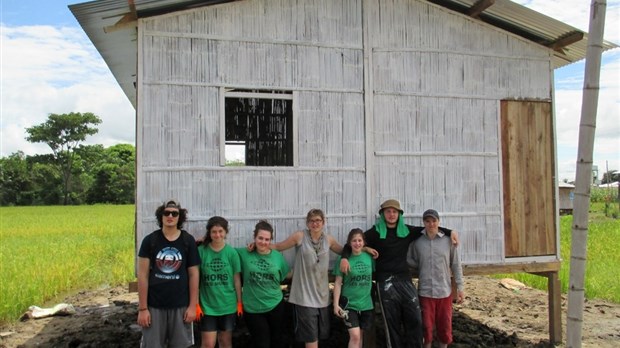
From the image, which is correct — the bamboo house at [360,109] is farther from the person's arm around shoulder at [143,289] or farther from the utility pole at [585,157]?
the utility pole at [585,157]

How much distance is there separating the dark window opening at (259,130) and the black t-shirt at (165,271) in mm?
2910

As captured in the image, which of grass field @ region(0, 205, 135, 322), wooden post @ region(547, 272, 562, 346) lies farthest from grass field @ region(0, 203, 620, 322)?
wooden post @ region(547, 272, 562, 346)

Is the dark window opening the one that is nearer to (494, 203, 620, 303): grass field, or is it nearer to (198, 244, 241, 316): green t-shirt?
(198, 244, 241, 316): green t-shirt

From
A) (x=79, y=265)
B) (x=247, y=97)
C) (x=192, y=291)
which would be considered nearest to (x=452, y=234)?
(x=247, y=97)

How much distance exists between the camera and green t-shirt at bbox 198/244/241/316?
536cm

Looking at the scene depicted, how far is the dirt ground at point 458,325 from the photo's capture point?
24.4 feet

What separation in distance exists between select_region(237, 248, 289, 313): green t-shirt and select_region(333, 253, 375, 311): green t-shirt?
0.73 m

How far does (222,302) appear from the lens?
17.6ft

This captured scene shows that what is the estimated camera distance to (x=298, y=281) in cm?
577

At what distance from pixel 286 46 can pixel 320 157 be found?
1.41m

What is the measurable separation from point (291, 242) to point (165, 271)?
1.46 m

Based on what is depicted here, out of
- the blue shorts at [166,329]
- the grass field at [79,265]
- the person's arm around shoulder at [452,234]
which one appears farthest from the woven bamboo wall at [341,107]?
the grass field at [79,265]

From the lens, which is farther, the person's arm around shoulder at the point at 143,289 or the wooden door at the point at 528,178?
the wooden door at the point at 528,178

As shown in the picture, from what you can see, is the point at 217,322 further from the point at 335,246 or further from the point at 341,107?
the point at 341,107
